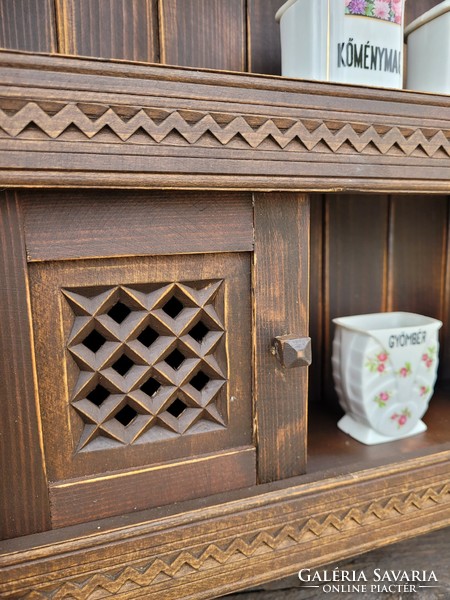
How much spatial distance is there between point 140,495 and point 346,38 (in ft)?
1.57

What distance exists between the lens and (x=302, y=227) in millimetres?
445

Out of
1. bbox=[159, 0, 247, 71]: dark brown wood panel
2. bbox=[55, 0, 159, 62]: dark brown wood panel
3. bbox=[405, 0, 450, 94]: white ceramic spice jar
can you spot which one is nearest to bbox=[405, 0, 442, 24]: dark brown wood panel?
bbox=[405, 0, 450, 94]: white ceramic spice jar

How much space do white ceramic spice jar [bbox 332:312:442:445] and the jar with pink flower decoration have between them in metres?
0.28

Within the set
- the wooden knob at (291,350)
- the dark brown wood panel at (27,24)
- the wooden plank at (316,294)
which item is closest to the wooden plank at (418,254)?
the wooden plank at (316,294)

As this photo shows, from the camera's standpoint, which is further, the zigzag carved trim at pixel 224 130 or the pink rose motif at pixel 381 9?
the pink rose motif at pixel 381 9

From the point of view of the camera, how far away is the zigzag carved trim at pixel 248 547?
1.30 feet

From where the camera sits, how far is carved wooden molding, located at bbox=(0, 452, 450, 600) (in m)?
0.38

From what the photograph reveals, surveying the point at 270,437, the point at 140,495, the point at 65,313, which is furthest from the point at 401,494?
the point at 65,313

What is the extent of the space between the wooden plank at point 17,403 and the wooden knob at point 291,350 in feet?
0.71

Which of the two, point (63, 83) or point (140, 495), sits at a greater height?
point (63, 83)

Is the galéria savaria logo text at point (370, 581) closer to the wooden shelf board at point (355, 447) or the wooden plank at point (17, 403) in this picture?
the wooden shelf board at point (355, 447)

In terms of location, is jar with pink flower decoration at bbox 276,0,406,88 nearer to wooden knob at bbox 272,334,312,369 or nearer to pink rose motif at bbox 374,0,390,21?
pink rose motif at bbox 374,0,390,21

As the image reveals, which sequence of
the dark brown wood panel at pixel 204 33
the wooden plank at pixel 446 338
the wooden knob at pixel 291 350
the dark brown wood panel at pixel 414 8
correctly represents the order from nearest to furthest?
the wooden knob at pixel 291 350 → the dark brown wood panel at pixel 204 33 → the dark brown wood panel at pixel 414 8 → the wooden plank at pixel 446 338

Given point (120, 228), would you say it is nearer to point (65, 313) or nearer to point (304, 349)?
point (65, 313)
